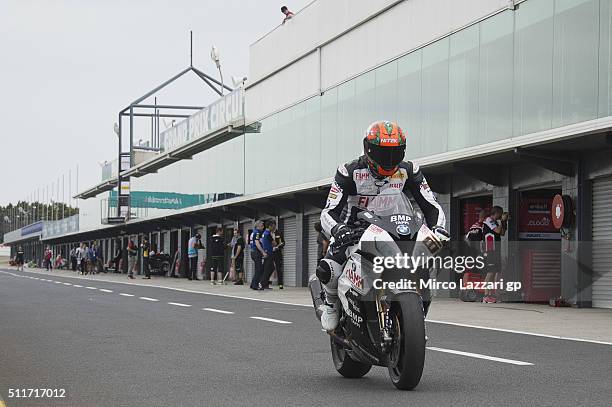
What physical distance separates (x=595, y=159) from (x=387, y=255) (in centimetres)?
1332

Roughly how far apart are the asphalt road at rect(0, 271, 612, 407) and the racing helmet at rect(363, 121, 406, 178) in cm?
148

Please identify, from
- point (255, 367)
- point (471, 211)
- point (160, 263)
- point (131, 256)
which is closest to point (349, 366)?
point (255, 367)

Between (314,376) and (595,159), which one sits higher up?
(595,159)

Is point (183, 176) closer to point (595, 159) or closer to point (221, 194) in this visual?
point (221, 194)

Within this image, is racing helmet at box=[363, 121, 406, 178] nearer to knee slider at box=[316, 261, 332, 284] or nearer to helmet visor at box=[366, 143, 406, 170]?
helmet visor at box=[366, 143, 406, 170]

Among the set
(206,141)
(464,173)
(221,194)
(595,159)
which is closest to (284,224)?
(221,194)

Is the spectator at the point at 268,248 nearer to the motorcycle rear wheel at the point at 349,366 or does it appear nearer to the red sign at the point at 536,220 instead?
the red sign at the point at 536,220

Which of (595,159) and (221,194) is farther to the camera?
(221,194)

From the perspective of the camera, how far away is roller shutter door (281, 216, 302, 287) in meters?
35.8

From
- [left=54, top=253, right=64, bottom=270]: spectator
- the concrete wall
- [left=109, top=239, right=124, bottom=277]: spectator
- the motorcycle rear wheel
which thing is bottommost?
[left=54, top=253, right=64, bottom=270]: spectator

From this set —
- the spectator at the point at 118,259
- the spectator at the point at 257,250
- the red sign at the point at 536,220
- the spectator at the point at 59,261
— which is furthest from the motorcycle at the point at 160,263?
the spectator at the point at 59,261

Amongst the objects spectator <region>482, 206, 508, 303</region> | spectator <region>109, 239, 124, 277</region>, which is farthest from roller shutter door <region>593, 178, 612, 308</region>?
spectator <region>109, 239, 124, 277</region>

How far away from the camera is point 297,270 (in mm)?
35094

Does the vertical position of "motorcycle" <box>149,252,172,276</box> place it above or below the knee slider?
below
